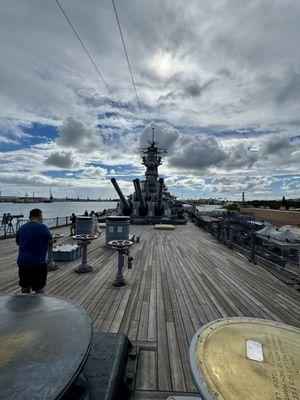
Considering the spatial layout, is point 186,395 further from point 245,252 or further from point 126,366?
point 245,252

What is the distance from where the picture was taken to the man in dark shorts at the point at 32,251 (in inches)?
130

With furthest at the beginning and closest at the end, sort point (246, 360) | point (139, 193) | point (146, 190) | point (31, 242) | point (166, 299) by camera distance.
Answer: point (146, 190) < point (139, 193) < point (166, 299) < point (31, 242) < point (246, 360)

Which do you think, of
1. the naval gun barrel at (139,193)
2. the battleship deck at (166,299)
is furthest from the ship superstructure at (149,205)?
the battleship deck at (166,299)

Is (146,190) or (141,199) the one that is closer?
(141,199)

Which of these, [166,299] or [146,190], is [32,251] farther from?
[146,190]

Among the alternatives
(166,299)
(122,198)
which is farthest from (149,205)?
(166,299)

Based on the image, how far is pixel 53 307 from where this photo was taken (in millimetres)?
2129

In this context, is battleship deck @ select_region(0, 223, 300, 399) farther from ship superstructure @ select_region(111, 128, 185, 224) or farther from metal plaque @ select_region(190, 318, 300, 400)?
ship superstructure @ select_region(111, 128, 185, 224)

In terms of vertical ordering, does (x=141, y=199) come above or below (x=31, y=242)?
above

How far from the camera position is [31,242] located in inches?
130

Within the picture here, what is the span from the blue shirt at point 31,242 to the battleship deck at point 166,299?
1.39 m

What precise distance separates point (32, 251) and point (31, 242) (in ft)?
0.44

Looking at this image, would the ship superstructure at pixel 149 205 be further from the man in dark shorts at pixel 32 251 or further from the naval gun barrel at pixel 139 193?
the man in dark shorts at pixel 32 251

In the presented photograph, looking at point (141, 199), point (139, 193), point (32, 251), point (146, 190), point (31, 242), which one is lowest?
point (32, 251)
